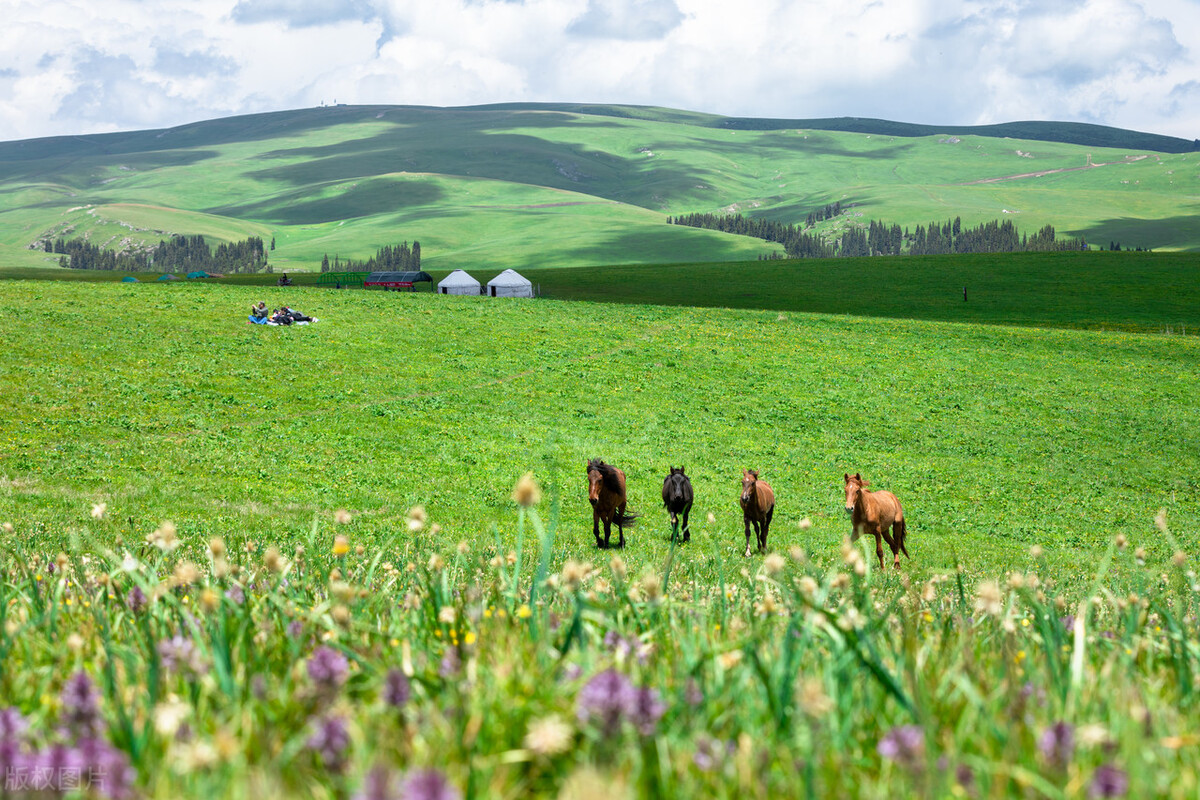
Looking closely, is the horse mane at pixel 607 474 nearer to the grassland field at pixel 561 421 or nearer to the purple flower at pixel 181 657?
the grassland field at pixel 561 421

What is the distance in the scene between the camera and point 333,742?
1.92 metres

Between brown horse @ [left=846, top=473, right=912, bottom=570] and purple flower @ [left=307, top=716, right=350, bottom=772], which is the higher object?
purple flower @ [left=307, top=716, right=350, bottom=772]

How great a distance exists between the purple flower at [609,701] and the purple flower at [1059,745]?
95 cm

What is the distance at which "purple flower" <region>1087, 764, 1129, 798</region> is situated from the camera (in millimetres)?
1663

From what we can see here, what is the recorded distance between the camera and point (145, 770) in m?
2.04

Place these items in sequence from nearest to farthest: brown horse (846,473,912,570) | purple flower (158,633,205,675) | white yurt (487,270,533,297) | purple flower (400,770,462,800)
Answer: purple flower (400,770,462,800) < purple flower (158,633,205,675) < brown horse (846,473,912,570) < white yurt (487,270,533,297)

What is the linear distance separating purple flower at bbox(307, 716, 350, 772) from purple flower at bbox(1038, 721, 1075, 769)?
158 centimetres

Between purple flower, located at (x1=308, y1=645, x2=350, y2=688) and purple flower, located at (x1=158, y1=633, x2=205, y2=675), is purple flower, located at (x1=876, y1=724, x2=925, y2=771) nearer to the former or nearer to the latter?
purple flower, located at (x1=308, y1=645, x2=350, y2=688)

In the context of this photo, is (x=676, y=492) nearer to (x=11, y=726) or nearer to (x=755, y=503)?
(x=755, y=503)

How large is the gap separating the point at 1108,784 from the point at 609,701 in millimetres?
981

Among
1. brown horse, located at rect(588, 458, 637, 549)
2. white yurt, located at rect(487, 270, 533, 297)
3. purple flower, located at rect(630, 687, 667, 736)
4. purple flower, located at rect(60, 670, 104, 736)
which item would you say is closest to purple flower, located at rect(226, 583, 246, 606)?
purple flower, located at rect(60, 670, 104, 736)

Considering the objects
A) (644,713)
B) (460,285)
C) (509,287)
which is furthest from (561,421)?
(460,285)

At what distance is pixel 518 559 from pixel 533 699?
43.5 inches

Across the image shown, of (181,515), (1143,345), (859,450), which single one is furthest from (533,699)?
→ (1143,345)
